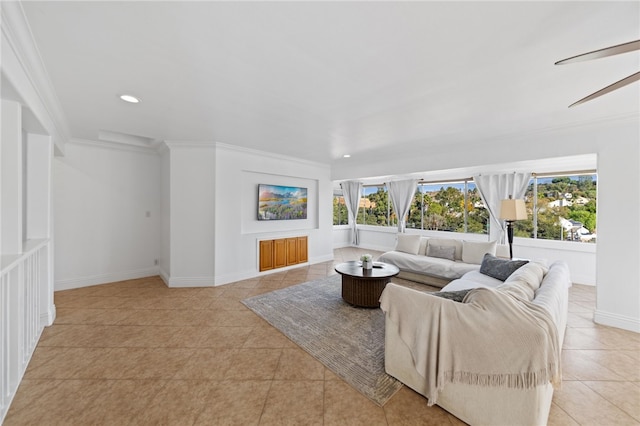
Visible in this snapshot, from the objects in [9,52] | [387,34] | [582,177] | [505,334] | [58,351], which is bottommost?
[58,351]

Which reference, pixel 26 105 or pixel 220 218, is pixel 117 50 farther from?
pixel 220 218

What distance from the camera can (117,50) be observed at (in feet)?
5.97

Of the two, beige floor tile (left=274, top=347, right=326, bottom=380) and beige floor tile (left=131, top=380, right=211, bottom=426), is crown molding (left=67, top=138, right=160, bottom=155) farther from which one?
beige floor tile (left=274, top=347, right=326, bottom=380)

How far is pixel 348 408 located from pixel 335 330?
1.10 m

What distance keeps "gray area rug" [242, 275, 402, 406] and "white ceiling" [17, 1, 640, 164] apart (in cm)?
257

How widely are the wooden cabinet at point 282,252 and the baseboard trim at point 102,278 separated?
2266mm

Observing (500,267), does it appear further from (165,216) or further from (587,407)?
(165,216)

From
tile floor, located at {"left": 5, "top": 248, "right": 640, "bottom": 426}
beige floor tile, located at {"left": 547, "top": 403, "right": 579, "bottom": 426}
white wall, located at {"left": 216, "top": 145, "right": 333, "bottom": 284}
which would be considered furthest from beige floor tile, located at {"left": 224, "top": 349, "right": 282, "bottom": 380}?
white wall, located at {"left": 216, "top": 145, "right": 333, "bottom": 284}

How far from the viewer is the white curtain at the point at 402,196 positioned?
23.7 feet

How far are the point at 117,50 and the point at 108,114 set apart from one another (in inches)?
68.6

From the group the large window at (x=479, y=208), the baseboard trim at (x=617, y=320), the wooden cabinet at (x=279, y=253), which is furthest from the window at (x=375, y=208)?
the baseboard trim at (x=617, y=320)

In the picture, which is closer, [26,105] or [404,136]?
[26,105]

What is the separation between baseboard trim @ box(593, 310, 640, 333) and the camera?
3.02m

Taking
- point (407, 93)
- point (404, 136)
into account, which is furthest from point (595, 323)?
point (407, 93)
